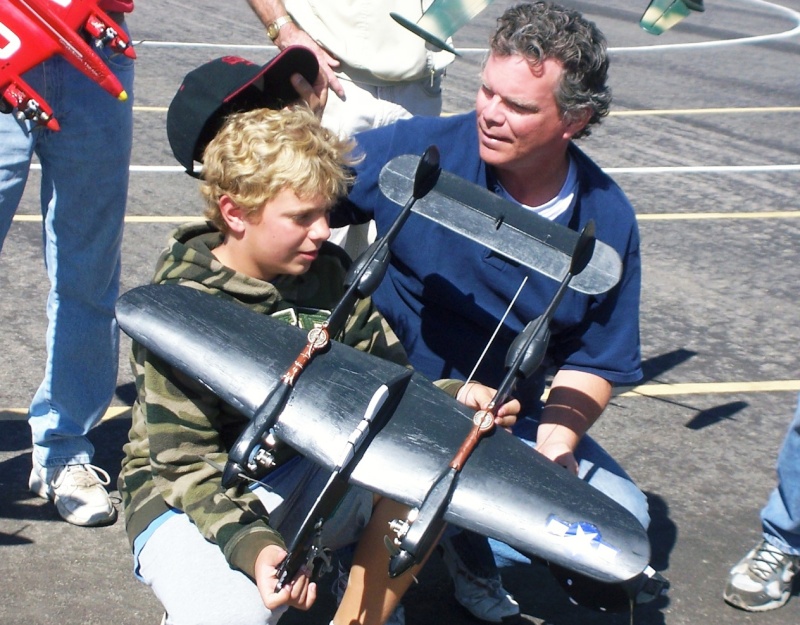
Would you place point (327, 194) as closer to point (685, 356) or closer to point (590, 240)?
point (590, 240)

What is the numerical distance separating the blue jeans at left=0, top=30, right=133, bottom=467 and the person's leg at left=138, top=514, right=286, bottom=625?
1.09m

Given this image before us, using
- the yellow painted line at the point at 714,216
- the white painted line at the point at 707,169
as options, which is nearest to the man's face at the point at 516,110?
the yellow painted line at the point at 714,216

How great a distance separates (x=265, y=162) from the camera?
2580mm

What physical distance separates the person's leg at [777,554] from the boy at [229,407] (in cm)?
112

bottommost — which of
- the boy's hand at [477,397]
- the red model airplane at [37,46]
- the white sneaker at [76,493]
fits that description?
the white sneaker at [76,493]

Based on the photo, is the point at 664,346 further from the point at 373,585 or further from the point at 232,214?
the point at 232,214

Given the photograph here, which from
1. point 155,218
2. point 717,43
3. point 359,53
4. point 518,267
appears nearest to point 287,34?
point 359,53

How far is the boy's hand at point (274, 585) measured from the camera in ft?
7.36

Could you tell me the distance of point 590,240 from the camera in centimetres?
249

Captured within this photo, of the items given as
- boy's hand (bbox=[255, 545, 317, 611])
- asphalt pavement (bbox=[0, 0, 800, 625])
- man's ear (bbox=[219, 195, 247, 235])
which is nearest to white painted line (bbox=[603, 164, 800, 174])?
asphalt pavement (bbox=[0, 0, 800, 625])

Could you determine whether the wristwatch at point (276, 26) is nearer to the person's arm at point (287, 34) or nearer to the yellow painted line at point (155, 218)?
the person's arm at point (287, 34)

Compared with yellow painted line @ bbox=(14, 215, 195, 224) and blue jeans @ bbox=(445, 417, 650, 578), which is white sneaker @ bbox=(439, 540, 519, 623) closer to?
blue jeans @ bbox=(445, 417, 650, 578)

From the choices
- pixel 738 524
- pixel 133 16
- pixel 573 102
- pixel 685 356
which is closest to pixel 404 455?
pixel 573 102

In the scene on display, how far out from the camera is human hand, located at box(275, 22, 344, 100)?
A: 12.1 feet
